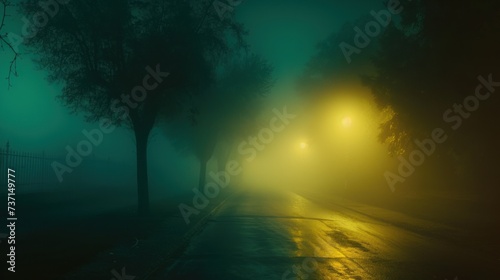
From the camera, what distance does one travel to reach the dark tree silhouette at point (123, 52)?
1778cm

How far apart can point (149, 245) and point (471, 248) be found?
374 inches

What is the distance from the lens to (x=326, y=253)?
1230 cm

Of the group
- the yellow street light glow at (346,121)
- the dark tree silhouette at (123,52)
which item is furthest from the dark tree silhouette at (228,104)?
the dark tree silhouette at (123,52)

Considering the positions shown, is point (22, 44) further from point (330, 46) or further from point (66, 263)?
point (330, 46)

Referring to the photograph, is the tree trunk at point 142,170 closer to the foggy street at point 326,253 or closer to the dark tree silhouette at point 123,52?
the dark tree silhouette at point 123,52

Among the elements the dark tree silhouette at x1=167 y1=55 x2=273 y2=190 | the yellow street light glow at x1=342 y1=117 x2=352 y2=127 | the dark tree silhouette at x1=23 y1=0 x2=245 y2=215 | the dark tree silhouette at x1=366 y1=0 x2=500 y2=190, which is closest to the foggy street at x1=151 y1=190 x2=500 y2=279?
the dark tree silhouette at x1=366 y1=0 x2=500 y2=190

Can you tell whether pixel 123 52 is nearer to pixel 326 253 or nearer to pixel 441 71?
pixel 326 253

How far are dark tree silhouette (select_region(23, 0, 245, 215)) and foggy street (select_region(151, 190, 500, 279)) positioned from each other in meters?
6.20

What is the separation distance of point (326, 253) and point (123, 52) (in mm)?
11453

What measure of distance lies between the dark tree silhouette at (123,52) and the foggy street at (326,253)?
620 centimetres

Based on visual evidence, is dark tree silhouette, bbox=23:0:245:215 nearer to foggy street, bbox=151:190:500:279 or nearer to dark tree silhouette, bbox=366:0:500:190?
foggy street, bbox=151:190:500:279

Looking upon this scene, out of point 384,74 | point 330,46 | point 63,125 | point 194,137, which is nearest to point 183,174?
point 63,125

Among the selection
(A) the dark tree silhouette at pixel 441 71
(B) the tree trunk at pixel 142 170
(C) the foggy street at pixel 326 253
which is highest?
(A) the dark tree silhouette at pixel 441 71

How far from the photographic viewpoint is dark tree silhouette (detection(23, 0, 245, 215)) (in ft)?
58.3
